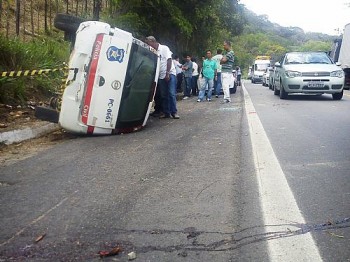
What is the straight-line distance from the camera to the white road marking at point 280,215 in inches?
98.9

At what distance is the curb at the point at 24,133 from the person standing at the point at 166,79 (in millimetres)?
2348

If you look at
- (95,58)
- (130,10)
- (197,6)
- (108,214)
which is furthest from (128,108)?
(197,6)

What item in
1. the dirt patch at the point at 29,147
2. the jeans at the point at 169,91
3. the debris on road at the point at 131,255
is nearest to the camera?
the debris on road at the point at 131,255

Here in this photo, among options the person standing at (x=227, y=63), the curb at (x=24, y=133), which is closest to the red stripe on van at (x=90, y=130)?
the curb at (x=24, y=133)

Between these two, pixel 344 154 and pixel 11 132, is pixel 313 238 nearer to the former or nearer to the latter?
pixel 344 154

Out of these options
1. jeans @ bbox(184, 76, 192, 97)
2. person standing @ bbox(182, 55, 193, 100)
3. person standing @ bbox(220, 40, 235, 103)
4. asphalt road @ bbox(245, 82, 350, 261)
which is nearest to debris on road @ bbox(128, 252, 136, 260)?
asphalt road @ bbox(245, 82, 350, 261)

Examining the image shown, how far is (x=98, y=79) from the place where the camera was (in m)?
6.36

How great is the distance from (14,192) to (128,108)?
3299 mm

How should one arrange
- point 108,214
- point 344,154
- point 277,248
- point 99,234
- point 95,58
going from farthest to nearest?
point 95,58, point 344,154, point 108,214, point 99,234, point 277,248

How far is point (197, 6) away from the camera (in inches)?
683

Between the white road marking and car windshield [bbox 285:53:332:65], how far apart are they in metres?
9.36

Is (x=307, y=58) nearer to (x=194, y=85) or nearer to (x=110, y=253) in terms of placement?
(x=194, y=85)

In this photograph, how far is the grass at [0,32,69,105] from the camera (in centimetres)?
833

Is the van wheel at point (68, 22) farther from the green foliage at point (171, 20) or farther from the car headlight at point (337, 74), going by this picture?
the car headlight at point (337, 74)
